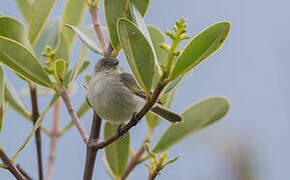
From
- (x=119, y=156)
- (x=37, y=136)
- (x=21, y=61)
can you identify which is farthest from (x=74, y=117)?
(x=119, y=156)

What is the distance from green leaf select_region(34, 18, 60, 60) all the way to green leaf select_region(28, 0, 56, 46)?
0.10 meters

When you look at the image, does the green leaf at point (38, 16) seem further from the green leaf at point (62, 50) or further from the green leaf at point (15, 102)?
the green leaf at point (15, 102)

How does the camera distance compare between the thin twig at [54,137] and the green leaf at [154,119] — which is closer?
the thin twig at [54,137]

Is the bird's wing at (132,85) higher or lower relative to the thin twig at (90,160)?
higher

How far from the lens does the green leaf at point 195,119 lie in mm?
2355

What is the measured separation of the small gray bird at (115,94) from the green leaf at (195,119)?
11cm

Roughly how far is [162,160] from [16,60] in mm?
743

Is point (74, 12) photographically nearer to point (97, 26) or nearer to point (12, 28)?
point (97, 26)

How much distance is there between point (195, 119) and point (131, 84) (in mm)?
715

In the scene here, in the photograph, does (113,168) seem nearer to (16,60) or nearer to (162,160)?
(162,160)

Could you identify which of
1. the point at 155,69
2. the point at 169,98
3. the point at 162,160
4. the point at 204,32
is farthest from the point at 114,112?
the point at 204,32

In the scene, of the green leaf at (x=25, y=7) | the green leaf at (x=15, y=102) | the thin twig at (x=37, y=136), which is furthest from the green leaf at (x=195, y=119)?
the green leaf at (x=25, y=7)

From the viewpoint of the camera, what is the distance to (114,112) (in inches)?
107

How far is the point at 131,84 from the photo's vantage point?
2.96 meters
